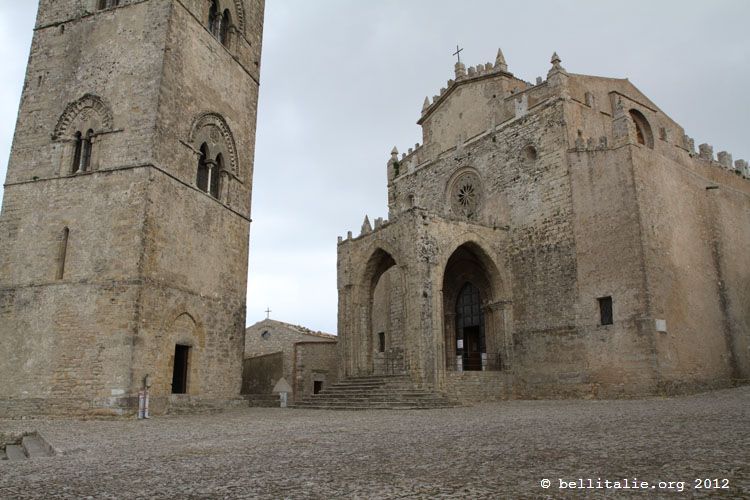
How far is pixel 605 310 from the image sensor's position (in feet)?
52.3

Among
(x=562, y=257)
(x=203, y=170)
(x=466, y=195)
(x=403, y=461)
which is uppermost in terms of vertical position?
(x=466, y=195)

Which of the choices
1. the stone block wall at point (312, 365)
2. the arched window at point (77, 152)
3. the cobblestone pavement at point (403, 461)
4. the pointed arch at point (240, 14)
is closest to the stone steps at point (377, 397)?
the stone block wall at point (312, 365)

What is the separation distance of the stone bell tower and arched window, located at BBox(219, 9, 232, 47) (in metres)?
0.85

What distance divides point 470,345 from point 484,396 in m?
4.07

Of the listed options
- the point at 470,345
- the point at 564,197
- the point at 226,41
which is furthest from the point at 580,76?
the point at 226,41

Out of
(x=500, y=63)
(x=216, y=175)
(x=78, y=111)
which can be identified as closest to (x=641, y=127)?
(x=500, y=63)

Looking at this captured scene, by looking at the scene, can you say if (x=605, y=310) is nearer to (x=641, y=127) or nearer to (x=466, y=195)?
(x=466, y=195)

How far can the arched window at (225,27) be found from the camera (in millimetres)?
18531

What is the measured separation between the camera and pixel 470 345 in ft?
68.1

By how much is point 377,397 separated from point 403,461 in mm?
10069

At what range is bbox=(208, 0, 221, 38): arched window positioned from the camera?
1795 centimetres

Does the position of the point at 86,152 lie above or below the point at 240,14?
below

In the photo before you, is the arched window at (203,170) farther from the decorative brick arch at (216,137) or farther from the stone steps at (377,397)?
the stone steps at (377,397)

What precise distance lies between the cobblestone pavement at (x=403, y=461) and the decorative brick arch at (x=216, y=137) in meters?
10.0
